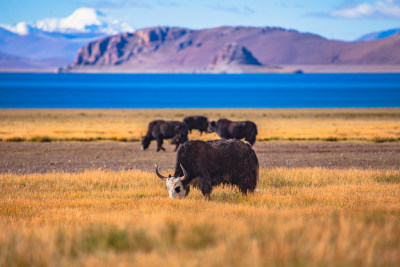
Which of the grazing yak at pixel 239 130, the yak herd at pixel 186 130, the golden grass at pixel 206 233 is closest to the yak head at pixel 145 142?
the yak herd at pixel 186 130

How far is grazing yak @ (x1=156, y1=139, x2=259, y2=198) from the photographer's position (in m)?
11.3

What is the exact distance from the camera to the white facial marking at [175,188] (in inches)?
444

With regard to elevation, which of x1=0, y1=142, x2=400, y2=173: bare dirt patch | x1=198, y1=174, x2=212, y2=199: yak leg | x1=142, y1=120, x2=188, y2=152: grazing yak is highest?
x1=198, y1=174, x2=212, y2=199: yak leg

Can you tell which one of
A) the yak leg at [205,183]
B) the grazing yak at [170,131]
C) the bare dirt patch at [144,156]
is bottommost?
the bare dirt patch at [144,156]

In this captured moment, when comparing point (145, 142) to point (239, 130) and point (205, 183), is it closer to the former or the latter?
point (239, 130)

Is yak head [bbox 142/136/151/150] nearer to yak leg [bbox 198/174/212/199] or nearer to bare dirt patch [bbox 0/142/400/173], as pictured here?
bare dirt patch [bbox 0/142/400/173]

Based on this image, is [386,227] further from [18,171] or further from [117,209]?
[18,171]

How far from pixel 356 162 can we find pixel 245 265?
58.3 ft

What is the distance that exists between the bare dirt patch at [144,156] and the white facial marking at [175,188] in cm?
720

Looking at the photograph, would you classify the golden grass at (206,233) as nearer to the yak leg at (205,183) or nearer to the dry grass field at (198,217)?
the dry grass field at (198,217)

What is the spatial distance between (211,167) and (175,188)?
905 millimetres

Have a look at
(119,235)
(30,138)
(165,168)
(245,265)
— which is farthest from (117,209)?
(30,138)

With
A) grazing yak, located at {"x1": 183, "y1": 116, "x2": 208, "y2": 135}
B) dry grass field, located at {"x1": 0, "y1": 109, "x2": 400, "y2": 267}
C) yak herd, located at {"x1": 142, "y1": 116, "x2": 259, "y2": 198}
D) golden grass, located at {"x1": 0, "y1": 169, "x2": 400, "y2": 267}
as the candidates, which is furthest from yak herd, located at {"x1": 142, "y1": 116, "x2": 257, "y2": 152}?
golden grass, located at {"x1": 0, "y1": 169, "x2": 400, "y2": 267}

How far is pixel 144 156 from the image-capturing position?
1009 inches
